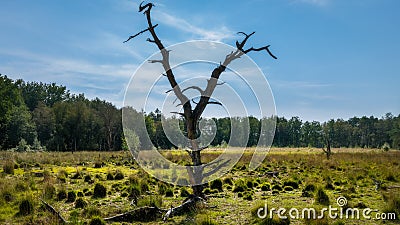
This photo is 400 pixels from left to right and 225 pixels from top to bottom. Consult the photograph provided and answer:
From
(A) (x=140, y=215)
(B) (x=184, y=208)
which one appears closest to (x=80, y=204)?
(A) (x=140, y=215)

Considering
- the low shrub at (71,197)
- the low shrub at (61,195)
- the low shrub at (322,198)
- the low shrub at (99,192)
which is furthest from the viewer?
the low shrub at (99,192)

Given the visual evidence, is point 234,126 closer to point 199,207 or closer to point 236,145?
point 236,145

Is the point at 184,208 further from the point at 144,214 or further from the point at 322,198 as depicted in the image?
the point at 322,198

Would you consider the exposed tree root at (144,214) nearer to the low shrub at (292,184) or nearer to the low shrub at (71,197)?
the low shrub at (71,197)

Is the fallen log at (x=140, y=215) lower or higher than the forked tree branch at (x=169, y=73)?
lower

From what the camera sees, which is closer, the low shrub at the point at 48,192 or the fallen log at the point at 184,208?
the fallen log at the point at 184,208

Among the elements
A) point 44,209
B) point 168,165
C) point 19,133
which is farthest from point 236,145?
point 19,133

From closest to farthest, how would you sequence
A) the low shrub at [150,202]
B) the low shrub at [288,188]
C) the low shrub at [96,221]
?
the low shrub at [96,221]
the low shrub at [150,202]
the low shrub at [288,188]

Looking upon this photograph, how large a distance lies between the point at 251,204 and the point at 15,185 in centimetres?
838

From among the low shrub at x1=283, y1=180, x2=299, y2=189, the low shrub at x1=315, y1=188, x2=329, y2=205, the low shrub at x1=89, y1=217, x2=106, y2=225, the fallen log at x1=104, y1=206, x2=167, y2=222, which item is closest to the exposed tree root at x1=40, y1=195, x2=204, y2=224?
the fallen log at x1=104, y1=206, x2=167, y2=222

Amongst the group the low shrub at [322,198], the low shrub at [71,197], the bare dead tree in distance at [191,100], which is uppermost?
the bare dead tree in distance at [191,100]

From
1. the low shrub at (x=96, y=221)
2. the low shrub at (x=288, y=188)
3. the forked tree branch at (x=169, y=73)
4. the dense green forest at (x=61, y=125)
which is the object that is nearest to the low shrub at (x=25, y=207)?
the low shrub at (x=96, y=221)

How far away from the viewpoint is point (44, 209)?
28.7 feet

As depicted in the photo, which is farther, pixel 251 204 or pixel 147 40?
pixel 147 40
